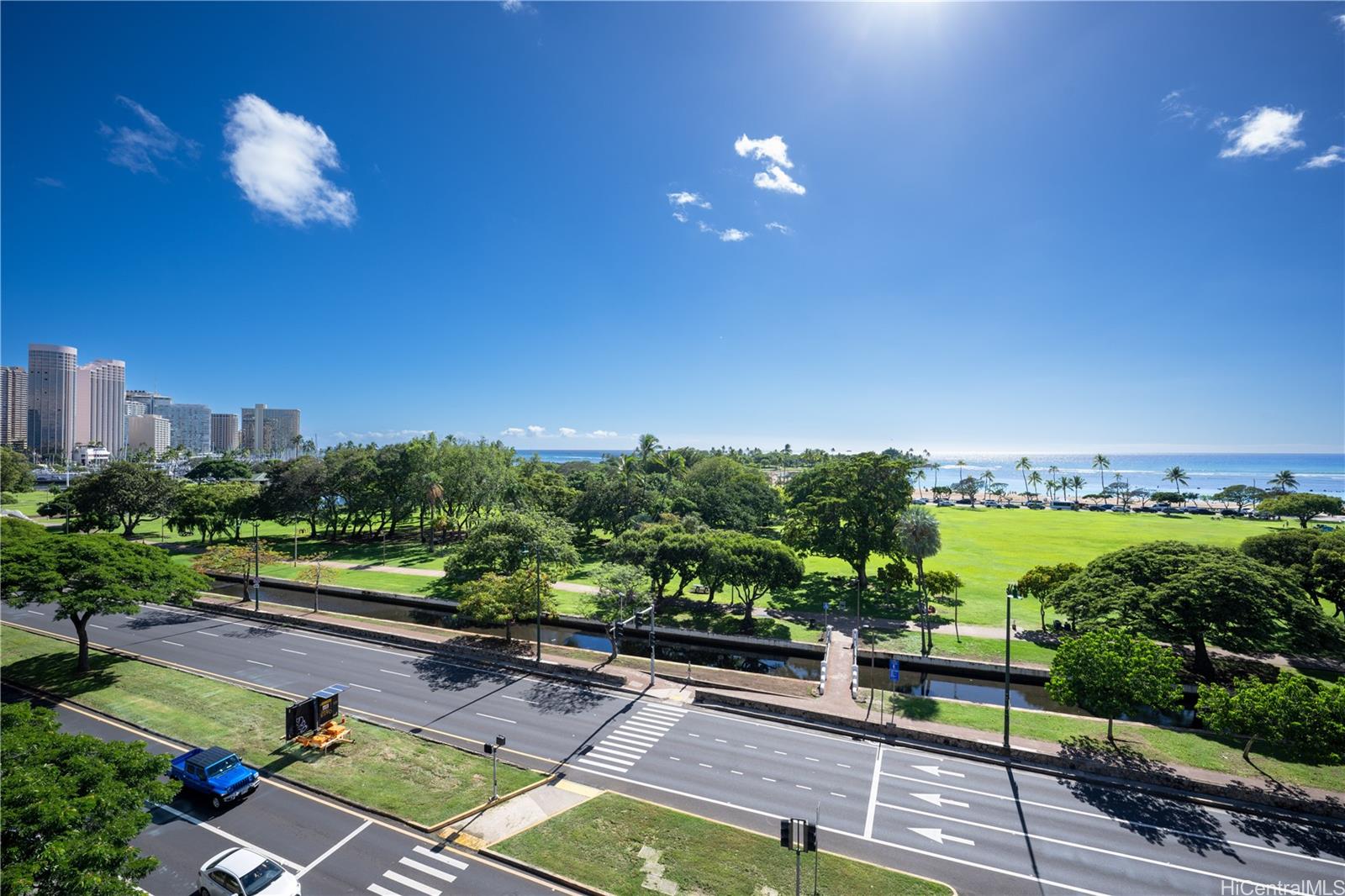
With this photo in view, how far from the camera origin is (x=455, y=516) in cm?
9438

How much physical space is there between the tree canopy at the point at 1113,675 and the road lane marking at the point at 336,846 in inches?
1267

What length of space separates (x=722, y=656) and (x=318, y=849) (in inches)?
1191

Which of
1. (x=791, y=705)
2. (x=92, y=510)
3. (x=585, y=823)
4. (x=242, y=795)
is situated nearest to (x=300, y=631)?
(x=242, y=795)

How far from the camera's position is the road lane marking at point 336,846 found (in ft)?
60.5

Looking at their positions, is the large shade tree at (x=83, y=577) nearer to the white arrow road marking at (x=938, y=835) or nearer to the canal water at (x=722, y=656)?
the canal water at (x=722, y=656)

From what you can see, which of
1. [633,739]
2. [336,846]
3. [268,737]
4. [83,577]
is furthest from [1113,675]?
[83,577]

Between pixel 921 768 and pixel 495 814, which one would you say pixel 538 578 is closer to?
pixel 495 814

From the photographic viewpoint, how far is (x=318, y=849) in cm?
1950

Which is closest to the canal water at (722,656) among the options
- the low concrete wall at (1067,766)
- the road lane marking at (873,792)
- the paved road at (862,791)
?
the low concrete wall at (1067,766)

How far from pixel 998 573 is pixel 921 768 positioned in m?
47.4

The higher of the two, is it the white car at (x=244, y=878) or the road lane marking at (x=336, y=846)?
the white car at (x=244, y=878)

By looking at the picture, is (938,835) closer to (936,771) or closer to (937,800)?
(937,800)

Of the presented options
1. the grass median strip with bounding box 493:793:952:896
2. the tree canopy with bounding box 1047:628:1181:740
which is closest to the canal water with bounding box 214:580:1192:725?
the tree canopy with bounding box 1047:628:1181:740

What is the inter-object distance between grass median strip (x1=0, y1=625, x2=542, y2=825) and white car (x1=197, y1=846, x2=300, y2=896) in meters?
4.51
